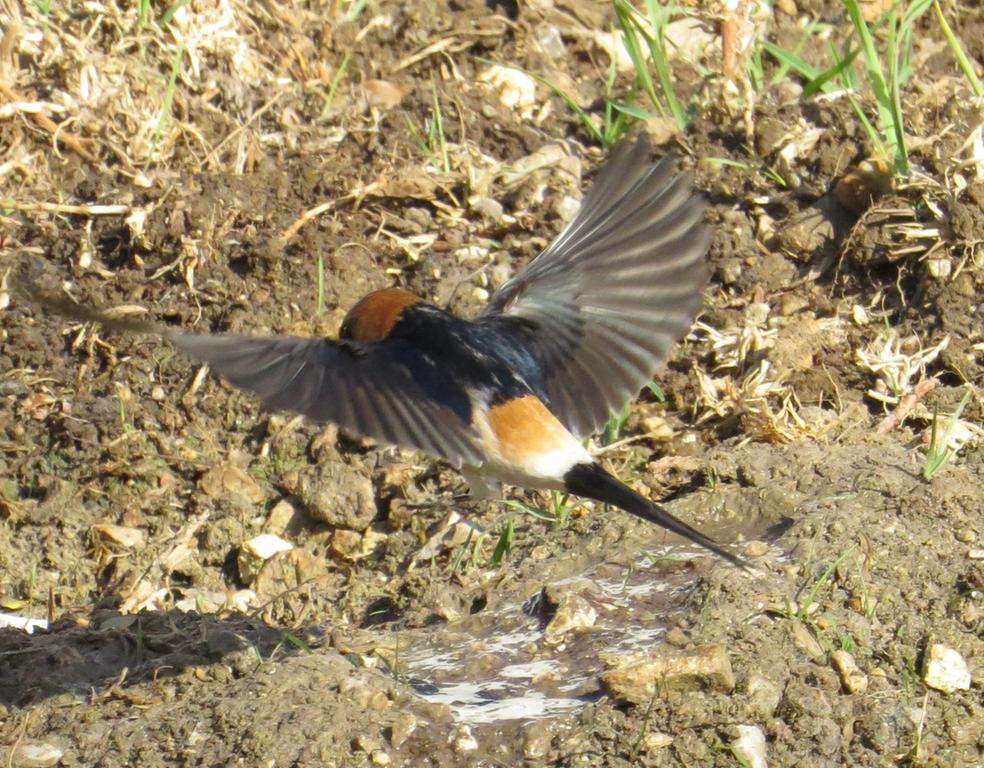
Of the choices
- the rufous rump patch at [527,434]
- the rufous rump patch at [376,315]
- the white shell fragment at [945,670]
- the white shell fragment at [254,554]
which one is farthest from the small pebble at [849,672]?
A: the white shell fragment at [254,554]

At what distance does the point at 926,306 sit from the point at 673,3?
1.56 metres

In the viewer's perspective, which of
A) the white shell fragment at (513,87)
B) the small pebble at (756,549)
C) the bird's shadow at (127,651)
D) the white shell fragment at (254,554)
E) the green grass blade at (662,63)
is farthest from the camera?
the white shell fragment at (513,87)

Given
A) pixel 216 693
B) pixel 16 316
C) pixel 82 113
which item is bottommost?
pixel 216 693

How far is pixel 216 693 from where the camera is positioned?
2990mm

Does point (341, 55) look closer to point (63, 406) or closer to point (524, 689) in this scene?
point (63, 406)

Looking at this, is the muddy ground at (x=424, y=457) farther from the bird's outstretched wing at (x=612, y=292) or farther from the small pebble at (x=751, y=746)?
the bird's outstretched wing at (x=612, y=292)

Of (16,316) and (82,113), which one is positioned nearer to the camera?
(16,316)

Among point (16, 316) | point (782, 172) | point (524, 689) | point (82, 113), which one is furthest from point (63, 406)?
point (782, 172)

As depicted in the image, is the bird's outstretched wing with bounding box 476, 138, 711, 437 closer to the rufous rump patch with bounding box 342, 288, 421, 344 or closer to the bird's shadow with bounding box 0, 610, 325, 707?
the rufous rump patch with bounding box 342, 288, 421, 344

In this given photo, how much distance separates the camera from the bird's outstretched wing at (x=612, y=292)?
3.46m

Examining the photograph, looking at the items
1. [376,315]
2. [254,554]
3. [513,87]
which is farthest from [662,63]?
[254,554]

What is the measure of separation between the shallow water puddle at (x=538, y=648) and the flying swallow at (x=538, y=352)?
0.23m

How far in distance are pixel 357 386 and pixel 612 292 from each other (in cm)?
83

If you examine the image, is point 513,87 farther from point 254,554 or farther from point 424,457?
point 254,554
